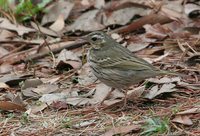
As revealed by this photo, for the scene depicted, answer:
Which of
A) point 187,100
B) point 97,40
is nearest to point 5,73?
point 97,40

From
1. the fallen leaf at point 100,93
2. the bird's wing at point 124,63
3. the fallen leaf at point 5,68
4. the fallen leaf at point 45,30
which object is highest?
the bird's wing at point 124,63

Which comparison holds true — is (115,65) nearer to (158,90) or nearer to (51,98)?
(158,90)

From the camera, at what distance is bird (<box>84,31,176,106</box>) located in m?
6.18

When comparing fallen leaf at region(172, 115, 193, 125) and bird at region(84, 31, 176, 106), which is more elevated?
bird at region(84, 31, 176, 106)

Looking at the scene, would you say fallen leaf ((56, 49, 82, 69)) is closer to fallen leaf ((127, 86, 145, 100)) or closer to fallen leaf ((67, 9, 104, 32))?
fallen leaf ((67, 9, 104, 32))

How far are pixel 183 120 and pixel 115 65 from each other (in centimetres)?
122

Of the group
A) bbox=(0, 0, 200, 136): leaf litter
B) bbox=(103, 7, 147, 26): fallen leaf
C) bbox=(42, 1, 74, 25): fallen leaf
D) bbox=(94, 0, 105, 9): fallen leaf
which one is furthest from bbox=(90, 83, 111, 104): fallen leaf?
bbox=(94, 0, 105, 9): fallen leaf

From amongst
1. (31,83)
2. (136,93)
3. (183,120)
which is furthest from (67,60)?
(183,120)

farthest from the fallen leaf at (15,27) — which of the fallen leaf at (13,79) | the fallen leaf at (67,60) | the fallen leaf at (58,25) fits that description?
the fallen leaf at (13,79)

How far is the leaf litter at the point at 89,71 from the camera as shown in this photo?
5762mm

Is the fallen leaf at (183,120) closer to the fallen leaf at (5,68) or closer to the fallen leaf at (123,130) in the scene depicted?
the fallen leaf at (123,130)

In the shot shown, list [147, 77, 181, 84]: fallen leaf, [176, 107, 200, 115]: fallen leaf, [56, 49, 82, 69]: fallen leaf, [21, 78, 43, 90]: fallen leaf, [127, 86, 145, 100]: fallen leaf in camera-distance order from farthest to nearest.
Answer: [56, 49, 82, 69]: fallen leaf → [21, 78, 43, 90]: fallen leaf → [147, 77, 181, 84]: fallen leaf → [127, 86, 145, 100]: fallen leaf → [176, 107, 200, 115]: fallen leaf

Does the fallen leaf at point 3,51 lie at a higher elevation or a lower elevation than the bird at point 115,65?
lower

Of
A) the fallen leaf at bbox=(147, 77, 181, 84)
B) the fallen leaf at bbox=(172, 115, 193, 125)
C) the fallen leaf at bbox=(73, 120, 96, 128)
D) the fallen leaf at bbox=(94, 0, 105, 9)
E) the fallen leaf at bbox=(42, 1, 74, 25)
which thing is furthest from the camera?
the fallen leaf at bbox=(94, 0, 105, 9)
